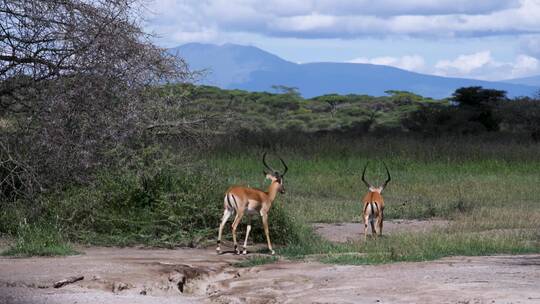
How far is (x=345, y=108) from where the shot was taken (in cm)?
5719

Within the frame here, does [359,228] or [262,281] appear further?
[359,228]

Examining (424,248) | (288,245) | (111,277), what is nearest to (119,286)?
(111,277)

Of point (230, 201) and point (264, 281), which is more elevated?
point (230, 201)

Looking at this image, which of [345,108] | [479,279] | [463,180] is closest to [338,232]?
[479,279]

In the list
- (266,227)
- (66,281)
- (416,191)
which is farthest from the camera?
(416,191)

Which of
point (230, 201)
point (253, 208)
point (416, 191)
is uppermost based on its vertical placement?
point (230, 201)

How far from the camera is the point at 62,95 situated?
1527cm

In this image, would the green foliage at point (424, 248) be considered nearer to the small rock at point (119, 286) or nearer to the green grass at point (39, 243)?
the small rock at point (119, 286)

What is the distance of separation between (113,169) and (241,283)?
5.09 meters

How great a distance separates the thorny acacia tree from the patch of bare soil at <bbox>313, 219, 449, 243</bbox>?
3.58 meters

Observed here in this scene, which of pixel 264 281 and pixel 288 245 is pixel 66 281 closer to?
pixel 264 281

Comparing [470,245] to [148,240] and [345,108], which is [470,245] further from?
[345,108]

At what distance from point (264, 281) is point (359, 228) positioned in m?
6.43

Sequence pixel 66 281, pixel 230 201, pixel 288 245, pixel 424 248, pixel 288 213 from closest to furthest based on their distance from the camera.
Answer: pixel 66 281, pixel 424 248, pixel 230 201, pixel 288 245, pixel 288 213
